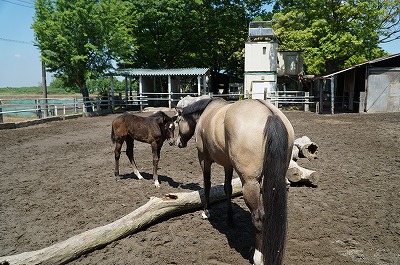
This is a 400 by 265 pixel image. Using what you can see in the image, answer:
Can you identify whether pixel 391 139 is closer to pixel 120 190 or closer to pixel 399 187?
pixel 399 187

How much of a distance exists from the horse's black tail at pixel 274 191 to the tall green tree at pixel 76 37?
18.9m

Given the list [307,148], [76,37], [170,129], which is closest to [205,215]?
[170,129]

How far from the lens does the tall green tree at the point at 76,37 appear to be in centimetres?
1888

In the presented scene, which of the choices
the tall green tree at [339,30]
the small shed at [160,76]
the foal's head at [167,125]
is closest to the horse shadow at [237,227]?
the foal's head at [167,125]

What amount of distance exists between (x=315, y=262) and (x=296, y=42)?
25.5 meters

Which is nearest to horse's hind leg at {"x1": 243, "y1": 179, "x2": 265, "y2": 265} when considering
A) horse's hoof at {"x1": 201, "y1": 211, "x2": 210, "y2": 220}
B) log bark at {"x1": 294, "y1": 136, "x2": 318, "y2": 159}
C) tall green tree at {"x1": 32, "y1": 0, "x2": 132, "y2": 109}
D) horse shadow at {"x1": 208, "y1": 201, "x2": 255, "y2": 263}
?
horse shadow at {"x1": 208, "y1": 201, "x2": 255, "y2": 263}

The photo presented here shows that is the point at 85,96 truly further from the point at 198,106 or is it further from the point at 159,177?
the point at 198,106

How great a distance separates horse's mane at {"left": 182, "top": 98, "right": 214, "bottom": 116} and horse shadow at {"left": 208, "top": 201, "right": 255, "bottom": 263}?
1.69m

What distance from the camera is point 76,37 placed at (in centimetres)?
1934

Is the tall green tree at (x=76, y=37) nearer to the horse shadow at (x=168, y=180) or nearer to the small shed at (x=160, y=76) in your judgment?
the small shed at (x=160, y=76)

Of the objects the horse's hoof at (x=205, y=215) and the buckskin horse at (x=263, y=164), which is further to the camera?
the horse's hoof at (x=205, y=215)

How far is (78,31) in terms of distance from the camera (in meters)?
19.5

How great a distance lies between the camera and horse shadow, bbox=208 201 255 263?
3.52 metres

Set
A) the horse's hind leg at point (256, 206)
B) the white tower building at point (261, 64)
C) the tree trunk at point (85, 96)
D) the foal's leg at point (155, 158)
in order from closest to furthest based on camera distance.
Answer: the horse's hind leg at point (256, 206) < the foal's leg at point (155, 158) < the tree trunk at point (85, 96) < the white tower building at point (261, 64)
